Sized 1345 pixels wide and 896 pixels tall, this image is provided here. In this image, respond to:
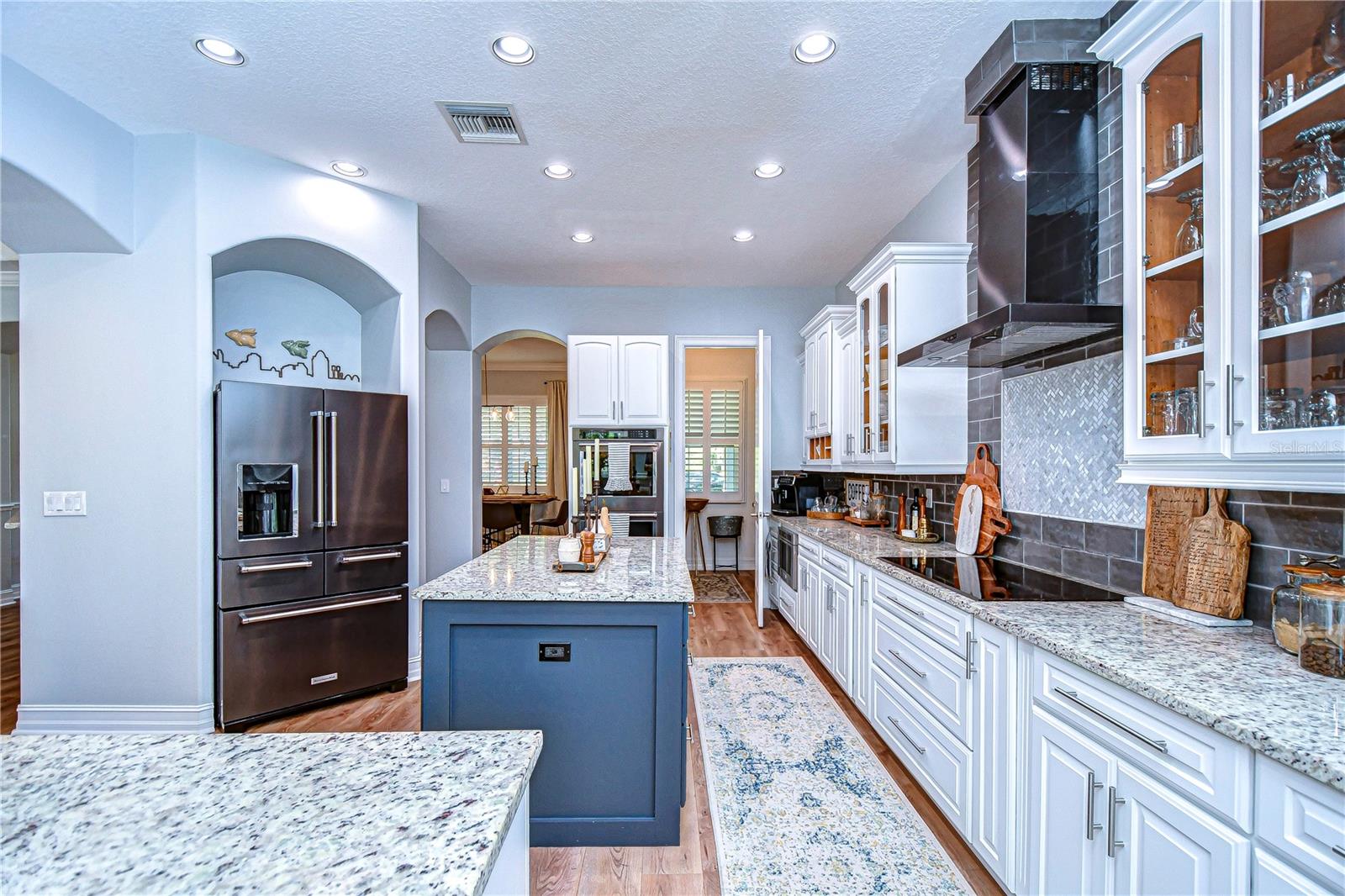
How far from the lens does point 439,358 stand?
5352 millimetres

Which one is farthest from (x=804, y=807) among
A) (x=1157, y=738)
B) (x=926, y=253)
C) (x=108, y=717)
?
(x=108, y=717)

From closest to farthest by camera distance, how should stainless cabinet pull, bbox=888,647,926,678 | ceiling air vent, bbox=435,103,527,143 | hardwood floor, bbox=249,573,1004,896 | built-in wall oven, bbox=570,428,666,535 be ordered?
hardwood floor, bbox=249,573,1004,896, stainless cabinet pull, bbox=888,647,926,678, ceiling air vent, bbox=435,103,527,143, built-in wall oven, bbox=570,428,666,535

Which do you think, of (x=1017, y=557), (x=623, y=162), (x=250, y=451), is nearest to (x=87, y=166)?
(x=250, y=451)

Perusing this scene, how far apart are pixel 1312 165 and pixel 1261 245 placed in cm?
16

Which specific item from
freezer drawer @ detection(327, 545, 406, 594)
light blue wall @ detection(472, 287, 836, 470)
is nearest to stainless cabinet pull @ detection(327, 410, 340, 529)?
freezer drawer @ detection(327, 545, 406, 594)

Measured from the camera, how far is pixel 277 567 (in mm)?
3092

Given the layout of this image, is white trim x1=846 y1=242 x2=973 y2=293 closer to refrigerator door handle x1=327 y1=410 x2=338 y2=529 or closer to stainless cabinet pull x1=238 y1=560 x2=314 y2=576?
refrigerator door handle x1=327 y1=410 x2=338 y2=529

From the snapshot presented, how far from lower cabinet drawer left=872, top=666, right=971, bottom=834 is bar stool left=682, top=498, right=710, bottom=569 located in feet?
15.2

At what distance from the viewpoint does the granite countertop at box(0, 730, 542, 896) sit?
0.59m

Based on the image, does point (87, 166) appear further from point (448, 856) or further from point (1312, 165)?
point (1312, 165)

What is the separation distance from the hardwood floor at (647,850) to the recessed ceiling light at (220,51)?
292cm

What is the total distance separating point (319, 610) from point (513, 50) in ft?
9.29

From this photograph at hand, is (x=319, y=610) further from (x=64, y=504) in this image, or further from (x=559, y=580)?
(x=559, y=580)

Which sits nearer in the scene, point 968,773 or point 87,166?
point 968,773
